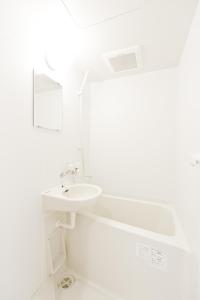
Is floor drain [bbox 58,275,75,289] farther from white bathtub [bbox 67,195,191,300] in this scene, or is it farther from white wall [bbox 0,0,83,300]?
white wall [bbox 0,0,83,300]

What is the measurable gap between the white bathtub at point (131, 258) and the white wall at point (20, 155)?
41 cm

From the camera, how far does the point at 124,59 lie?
5.34 feet

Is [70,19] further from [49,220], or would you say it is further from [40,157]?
[49,220]

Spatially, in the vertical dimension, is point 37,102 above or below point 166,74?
below

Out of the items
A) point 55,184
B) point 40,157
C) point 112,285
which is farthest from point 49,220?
point 112,285

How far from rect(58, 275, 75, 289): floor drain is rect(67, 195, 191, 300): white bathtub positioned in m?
0.08

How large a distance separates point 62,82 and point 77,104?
37 cm

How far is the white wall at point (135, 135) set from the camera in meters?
1.77

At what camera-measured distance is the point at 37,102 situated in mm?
1149

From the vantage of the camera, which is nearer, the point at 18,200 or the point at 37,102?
the point at 18,200

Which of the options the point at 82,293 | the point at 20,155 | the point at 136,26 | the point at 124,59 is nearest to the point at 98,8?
the point at 136,26

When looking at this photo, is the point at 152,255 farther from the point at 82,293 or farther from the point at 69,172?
the point at 69,172

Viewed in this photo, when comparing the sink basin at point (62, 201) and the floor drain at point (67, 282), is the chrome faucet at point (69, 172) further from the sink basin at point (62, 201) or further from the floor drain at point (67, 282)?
the floor drain at point (67, 282)

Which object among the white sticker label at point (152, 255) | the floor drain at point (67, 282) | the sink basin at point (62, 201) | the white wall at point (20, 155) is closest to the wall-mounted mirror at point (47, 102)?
the white wall at point (20, 155)
